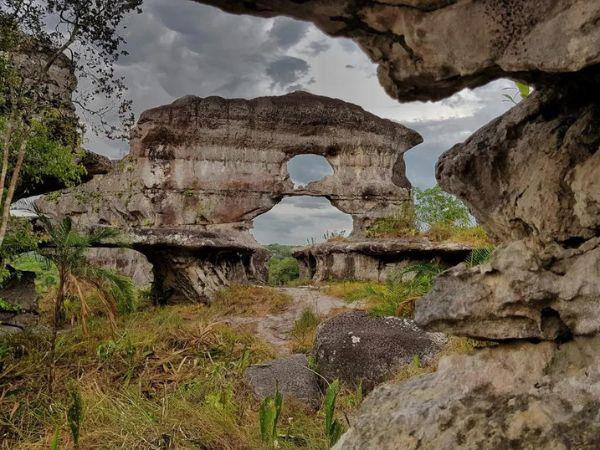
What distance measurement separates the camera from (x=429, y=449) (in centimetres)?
199

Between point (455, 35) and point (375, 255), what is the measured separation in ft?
33.4

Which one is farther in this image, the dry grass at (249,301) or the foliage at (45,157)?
the dry grass at (249,301)

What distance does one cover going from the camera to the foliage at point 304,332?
6.50 meters

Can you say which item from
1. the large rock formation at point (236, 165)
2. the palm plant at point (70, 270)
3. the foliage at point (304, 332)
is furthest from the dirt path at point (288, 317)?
the large rock formation at point (236, 165)

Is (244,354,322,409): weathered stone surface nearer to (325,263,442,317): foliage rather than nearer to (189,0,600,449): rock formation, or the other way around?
(325,263,442,317): foliage

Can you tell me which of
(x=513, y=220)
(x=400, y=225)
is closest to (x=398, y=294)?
(x=513, y=220)

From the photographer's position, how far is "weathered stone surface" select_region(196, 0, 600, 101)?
154cm

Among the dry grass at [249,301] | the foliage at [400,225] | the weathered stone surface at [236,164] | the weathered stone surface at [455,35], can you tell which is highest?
the weathered stone surface at [236,164]

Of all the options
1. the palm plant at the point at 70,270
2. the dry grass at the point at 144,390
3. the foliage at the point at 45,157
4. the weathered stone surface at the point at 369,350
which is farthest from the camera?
the foliage at the point at 45,157

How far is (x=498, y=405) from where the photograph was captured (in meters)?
2.00

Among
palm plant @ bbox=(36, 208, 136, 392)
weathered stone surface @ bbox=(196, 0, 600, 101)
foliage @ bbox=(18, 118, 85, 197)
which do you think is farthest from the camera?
foliage @ bbox=(18, 118, 85, 197)

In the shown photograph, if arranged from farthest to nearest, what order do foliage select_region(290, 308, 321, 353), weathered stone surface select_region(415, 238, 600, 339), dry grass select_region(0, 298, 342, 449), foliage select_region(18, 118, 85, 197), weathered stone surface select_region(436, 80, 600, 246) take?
1. foliage select_region(290, 308, 321, 353)
2. foliage select_region(18, 118, 85, 197)
3. dry grass select_region(0, 298, 342, 449)
4. weathered stone surface select_region(436, 80, 600, 246)
5. weathered stone surface select_region(415, 238, 600, 339)

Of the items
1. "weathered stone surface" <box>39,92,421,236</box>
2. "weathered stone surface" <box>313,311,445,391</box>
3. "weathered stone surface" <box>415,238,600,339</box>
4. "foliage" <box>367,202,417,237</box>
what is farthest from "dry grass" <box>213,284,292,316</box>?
"weathered stone surface" <box>39,92,421,236</box>

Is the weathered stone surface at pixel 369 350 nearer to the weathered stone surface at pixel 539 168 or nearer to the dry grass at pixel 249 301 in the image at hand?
the weathered stone surface at pixel 539 168
